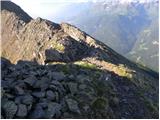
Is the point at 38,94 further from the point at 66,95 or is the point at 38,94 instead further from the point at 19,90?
the point at 66,95

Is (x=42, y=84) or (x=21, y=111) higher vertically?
(x=42, y=84)

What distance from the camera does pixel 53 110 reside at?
3053 centimetres

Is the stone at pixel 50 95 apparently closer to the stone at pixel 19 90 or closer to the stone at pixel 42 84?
the stone at pixel 42 84

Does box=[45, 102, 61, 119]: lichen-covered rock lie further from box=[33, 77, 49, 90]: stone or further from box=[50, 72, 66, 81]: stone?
box=[50, 72, 66, 81]: stone

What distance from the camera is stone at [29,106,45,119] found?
2945 cm

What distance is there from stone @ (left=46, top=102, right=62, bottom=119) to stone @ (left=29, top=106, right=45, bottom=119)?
1.34ft

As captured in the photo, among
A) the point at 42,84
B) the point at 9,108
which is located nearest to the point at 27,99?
the point at 9,108

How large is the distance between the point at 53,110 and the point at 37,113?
57.7 inches

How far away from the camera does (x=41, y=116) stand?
29.6 metres

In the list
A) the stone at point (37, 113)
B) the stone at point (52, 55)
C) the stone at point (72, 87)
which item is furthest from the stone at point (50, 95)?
the stone at point (52, 55)

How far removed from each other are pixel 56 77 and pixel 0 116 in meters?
10.8

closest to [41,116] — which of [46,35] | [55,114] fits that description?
[55,114]

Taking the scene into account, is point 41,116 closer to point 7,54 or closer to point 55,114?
point 55,114

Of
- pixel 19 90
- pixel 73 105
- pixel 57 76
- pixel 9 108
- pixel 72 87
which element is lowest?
pixel 9 108
